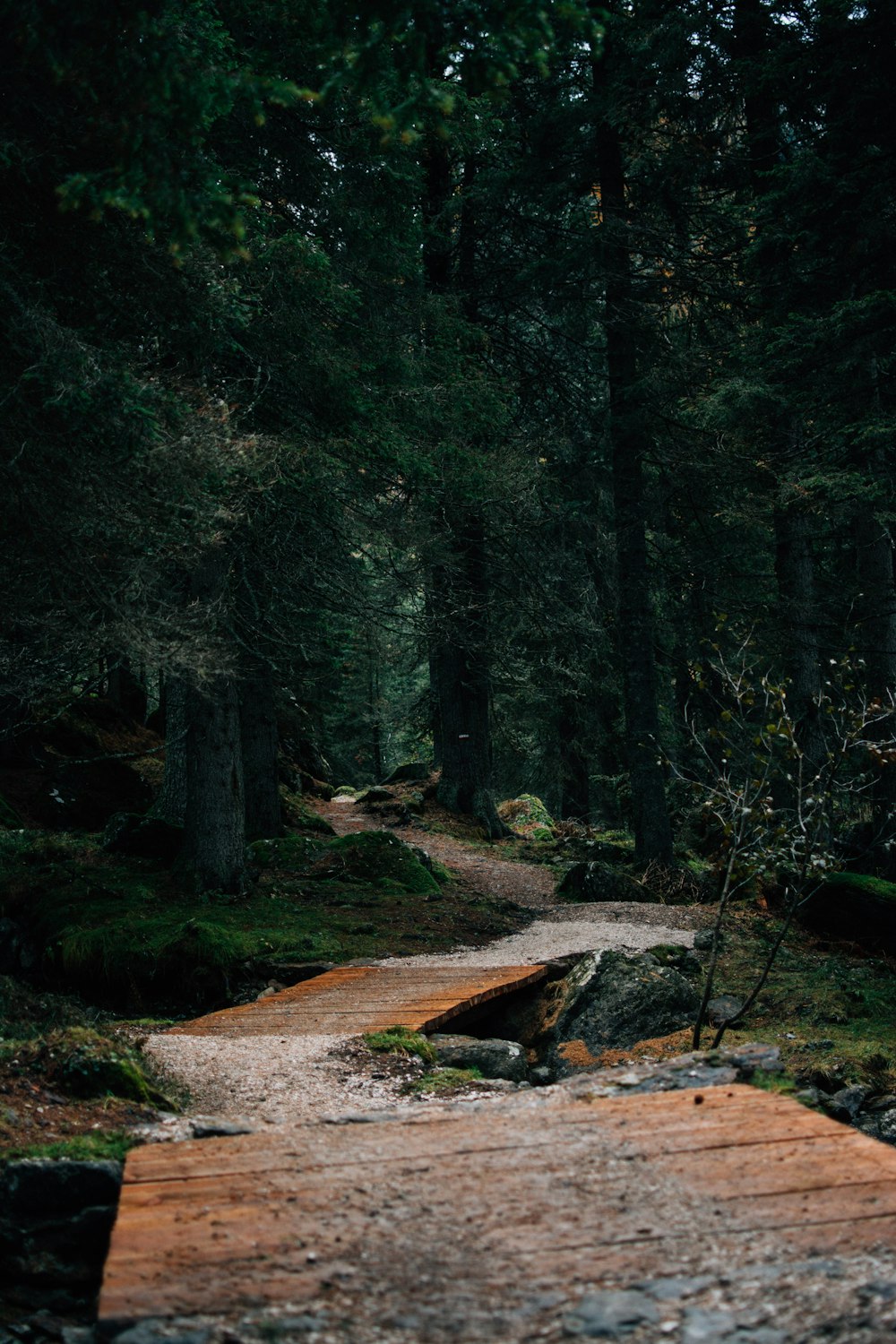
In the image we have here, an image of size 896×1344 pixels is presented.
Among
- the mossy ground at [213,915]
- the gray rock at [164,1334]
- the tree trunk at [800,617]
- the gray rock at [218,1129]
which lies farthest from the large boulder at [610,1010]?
the tree trunk at [800,617]

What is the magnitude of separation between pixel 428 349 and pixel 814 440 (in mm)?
4568

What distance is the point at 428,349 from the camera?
12.6 metres

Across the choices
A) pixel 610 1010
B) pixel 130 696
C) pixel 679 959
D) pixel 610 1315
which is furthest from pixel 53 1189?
pixel 130 696

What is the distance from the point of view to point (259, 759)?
1461 centimetres


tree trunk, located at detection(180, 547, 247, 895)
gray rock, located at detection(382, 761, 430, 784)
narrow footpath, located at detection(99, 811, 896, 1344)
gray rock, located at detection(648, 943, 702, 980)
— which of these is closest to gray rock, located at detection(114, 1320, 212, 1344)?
narrow footpath, located at detection(99, 811, 896, 1344)

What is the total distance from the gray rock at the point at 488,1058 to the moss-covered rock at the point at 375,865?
6.28 m

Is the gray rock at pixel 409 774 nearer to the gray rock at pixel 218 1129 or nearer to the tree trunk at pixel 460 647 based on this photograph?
the tree trunk at pixel 460 647

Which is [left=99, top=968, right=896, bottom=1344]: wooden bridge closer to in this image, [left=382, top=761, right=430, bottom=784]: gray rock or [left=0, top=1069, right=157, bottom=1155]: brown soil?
[left=0, top=1069, right=157, bottom=1155]: brown soil

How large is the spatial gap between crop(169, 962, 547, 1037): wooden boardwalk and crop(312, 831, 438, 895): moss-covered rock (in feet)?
12.5

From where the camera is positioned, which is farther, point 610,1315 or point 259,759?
point 259,759

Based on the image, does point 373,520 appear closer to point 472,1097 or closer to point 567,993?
point 567,993

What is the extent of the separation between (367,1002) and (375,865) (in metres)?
5.59

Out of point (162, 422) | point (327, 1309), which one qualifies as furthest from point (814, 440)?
point (327, 1309)

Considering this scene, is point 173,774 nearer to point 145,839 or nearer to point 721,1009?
point 145,839
